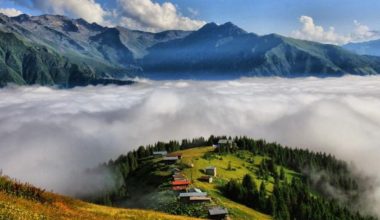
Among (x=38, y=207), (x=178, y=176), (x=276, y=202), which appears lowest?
(x=276, y=202)

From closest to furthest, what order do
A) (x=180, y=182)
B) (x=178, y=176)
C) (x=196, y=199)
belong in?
1. (x=196, y=199)
2. (x=180, y=182)
3. (x=178, y=176)

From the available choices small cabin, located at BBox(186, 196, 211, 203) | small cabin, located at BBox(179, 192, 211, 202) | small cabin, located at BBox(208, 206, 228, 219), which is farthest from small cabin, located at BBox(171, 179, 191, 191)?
small cabin, located at BBox(208, 206, 228, 219)

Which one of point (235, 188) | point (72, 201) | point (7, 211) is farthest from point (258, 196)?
point (7, 211)

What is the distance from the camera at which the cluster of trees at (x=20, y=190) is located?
1684 inches

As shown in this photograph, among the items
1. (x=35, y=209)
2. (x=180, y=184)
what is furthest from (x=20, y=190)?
(x=180, y=184)

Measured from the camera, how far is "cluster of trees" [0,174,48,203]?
140 ft

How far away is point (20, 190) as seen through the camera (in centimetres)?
4356

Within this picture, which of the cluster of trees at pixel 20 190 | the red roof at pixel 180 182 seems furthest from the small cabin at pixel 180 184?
the cluster of trees at pixel 20 190

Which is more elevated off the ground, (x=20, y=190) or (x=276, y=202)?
(x=20, y=190)

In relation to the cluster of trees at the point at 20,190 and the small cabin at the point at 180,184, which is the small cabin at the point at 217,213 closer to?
the small cabin at the point at 180,184

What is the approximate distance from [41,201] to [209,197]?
4233 inches

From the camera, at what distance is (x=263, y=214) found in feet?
518

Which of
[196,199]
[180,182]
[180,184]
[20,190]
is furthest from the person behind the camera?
[180,182]

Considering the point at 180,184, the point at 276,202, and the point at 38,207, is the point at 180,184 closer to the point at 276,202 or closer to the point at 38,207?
the point at 276,202
